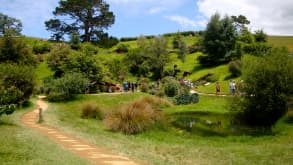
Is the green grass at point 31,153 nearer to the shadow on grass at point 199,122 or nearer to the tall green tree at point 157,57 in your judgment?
the shadow on grass at point 199,122

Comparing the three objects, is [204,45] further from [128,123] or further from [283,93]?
[128,123]

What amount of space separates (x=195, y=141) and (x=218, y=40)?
1703 inches

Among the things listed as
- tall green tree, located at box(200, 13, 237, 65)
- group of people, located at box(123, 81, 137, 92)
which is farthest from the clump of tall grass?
tall green tree, located at box(200, 13, 237, 65)

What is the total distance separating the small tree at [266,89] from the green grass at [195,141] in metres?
1.15

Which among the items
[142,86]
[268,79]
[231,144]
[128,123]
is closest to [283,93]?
[268,79]

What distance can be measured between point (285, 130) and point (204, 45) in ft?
134

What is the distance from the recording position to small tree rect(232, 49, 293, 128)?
22.7m

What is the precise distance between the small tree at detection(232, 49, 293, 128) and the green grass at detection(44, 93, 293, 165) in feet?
3.77

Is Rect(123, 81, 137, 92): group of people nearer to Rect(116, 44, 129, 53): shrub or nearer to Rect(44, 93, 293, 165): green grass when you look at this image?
Rect(44, 93, 293, 165): green grass

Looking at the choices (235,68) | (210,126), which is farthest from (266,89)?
(235,68)

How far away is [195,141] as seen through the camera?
1875cm

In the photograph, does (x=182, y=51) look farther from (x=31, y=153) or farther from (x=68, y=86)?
(x=31, y=153)

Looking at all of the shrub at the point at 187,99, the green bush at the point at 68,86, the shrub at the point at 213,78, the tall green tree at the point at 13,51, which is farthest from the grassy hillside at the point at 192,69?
the shrub at the point at 187,99

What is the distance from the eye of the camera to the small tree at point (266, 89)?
2269 cm
